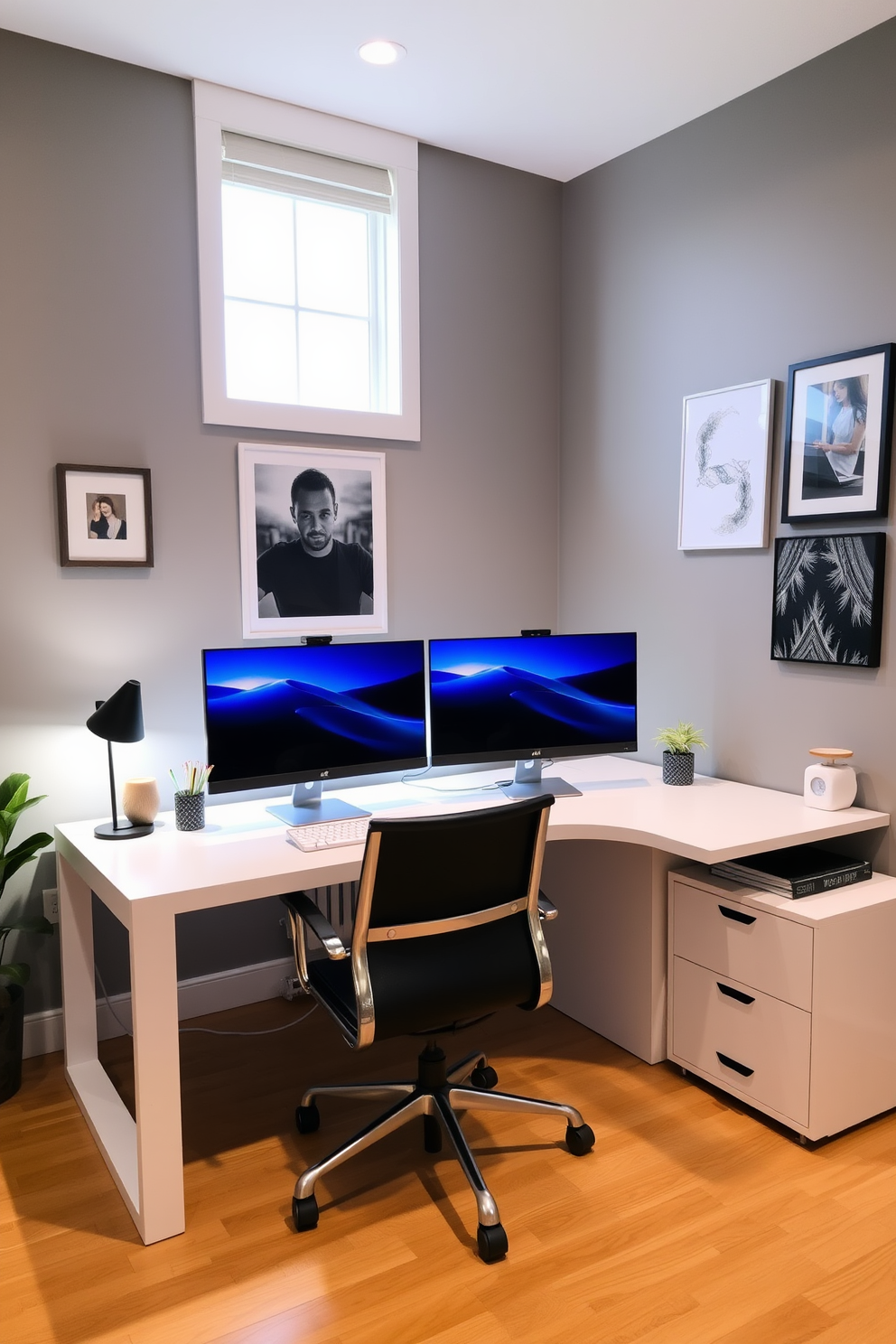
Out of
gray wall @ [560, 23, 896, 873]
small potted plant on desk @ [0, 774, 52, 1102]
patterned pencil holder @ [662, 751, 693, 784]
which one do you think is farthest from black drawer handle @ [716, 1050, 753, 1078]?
small potted plant on desk @ [0, 774, 52, 1102]

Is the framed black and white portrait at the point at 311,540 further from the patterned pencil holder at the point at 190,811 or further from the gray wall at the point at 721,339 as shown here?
the gray wall at the point at 721,339

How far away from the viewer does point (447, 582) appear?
330cm

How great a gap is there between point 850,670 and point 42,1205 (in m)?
2.32

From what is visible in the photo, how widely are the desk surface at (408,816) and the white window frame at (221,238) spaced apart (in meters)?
1.14

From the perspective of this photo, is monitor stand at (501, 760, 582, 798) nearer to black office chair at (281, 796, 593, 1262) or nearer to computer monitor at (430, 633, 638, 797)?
computer monitor at (430, 633, 638, 797)

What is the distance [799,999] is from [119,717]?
5.80 feet

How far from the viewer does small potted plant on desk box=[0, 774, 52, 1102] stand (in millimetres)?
2430

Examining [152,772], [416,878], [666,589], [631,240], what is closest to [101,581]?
[152,772]

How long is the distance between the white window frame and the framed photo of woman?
1.18 m

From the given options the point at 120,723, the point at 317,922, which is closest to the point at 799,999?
the point at 317,922

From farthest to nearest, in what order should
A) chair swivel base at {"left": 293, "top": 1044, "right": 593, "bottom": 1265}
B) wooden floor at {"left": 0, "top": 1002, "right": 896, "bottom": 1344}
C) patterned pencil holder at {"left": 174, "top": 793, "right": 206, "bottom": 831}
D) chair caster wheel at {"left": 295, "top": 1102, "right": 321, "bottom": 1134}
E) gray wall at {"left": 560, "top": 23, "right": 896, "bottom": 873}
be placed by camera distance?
1. gray wall at {"left": 560, "top": 23, "right": 896, "bottom": 873}
2. patterned pencil holder at {"left": 174, "top": 793, "right": 206, "bottom": 831}
3. chair caster wheel at {"left": 295, "top": 1102, "right": 321, "bottom": 1134}
4. chair swivel base at {"left": 293, "top": 1044, "right": 593, "bottom": 1265}
5. wooden floor at {"left": 0, "top": 1002, "right": 896, "bottom": 1344}

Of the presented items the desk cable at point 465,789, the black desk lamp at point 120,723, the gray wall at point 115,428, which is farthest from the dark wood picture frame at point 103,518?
the desk cable at point 465,789

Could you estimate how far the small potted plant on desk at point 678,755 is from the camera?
2.88 meters

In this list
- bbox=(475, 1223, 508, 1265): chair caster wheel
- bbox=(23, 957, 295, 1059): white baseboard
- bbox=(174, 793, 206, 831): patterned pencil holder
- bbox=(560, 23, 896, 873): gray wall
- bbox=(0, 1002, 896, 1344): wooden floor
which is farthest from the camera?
bbox=(23, 957, 295, 1059): white baseboard
